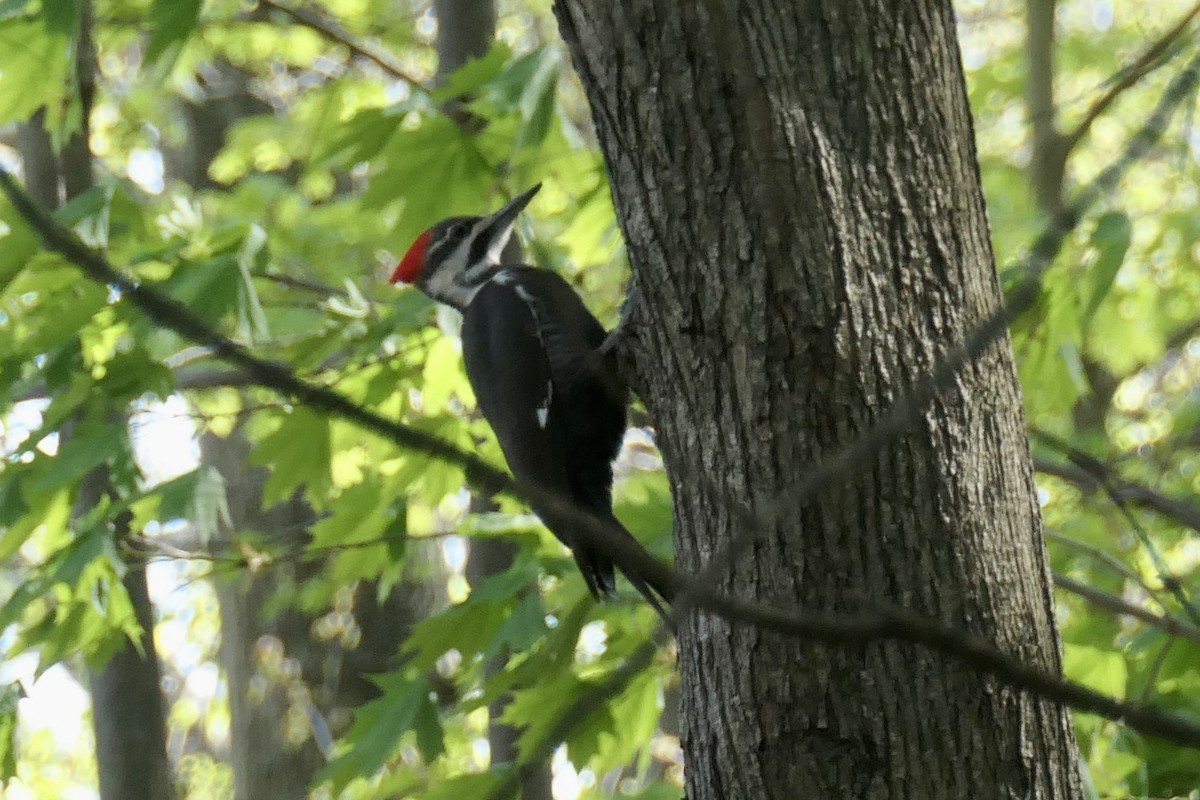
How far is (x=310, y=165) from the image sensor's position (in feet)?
9.79

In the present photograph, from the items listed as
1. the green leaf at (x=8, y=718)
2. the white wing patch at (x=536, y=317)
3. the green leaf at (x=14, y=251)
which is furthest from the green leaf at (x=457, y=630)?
the green leaf at (x=14, y=251)

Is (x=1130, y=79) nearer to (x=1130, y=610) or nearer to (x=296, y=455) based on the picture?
(x=1130, y=610)

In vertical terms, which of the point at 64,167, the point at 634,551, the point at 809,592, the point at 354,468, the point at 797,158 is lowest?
the point at 634,551

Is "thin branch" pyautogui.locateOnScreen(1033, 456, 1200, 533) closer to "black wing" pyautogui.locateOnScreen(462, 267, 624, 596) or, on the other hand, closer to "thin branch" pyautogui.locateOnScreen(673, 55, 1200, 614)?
"black wing" pyautogui.locateOnScreen(462, 267, 624, 596)

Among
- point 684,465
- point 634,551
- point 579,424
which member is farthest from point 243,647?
point 634,551

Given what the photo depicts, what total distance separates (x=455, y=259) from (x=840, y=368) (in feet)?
7.44

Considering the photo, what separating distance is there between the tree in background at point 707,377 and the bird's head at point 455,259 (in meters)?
0.16

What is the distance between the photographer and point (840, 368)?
4.96 feet

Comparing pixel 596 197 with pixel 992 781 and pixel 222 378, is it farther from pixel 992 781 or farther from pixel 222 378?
pixel 992 781

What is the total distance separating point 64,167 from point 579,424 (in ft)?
6.26

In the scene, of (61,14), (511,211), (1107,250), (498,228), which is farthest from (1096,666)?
(61,14)

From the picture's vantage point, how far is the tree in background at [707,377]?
1.51m

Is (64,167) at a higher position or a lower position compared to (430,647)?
higher

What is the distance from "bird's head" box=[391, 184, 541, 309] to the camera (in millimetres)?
3486
